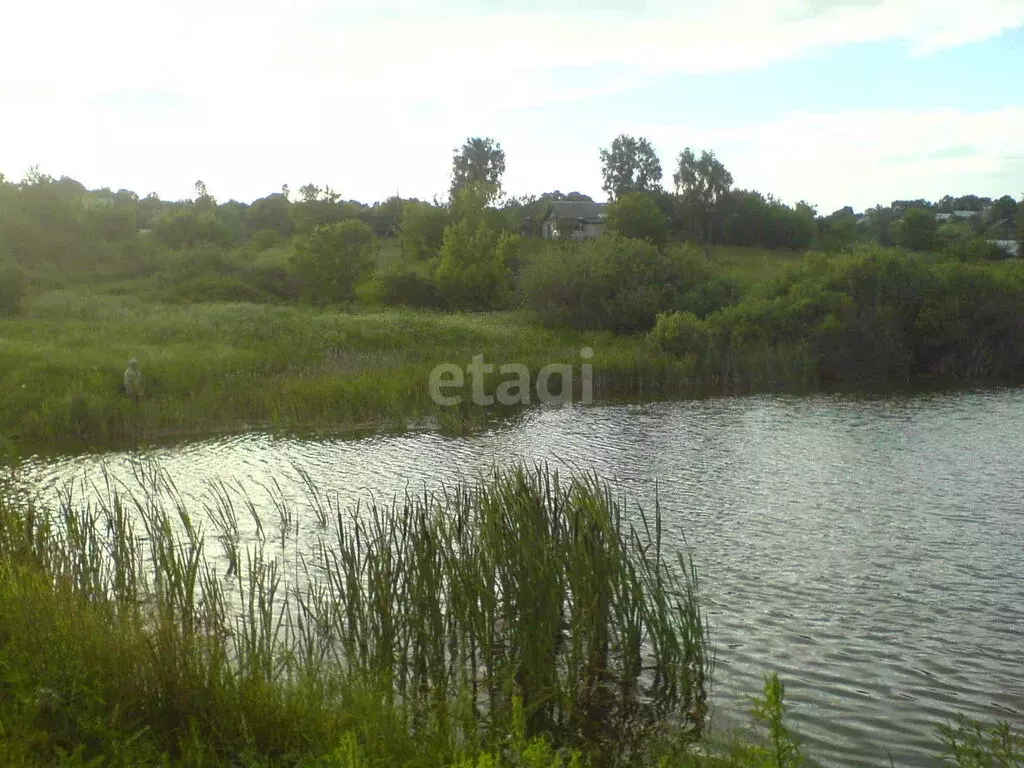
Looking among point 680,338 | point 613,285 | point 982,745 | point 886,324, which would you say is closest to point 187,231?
point 613,285

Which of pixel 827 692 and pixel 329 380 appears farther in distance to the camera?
pixel 329 380

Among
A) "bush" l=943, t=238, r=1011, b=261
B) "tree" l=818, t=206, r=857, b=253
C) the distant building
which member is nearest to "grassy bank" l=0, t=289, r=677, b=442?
"bush" l=943, t=238, r=1011, b=261

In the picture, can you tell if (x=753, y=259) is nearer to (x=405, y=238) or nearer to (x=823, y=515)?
(x=405, y=238)

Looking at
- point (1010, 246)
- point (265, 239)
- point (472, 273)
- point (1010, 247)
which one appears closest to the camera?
point (472, 273)

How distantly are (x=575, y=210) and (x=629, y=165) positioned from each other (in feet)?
25.3

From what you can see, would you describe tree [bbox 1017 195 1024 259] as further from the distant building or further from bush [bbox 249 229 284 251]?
bush [bbox 249 229 284 251]

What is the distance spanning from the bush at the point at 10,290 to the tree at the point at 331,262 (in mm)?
14276

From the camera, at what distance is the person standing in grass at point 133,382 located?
22.1 meters

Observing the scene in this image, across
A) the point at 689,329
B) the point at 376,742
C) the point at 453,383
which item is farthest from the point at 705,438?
the point at 376,742

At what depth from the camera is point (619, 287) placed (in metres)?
38.8

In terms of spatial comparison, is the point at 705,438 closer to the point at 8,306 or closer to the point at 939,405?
the point at 939,405

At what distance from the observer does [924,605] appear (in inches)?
372

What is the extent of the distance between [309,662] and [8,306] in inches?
1255

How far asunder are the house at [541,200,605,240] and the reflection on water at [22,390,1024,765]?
166 ft
